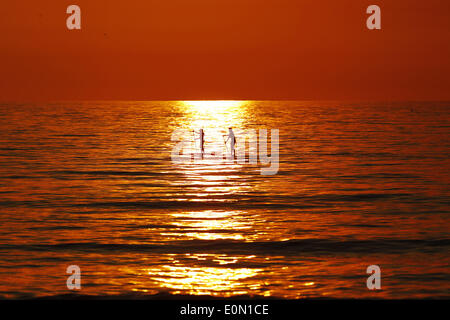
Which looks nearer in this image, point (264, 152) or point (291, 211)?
point (291, 211)

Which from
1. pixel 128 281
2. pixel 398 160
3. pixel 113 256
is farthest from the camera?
pixel 398 160

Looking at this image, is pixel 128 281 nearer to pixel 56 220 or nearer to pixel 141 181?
pixel 56 220

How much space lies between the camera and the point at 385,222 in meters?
→ 24.6

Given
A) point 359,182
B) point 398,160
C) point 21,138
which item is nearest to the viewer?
point 359,182

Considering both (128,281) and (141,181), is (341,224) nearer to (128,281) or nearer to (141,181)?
(128,281)

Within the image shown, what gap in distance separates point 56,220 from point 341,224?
409 inches

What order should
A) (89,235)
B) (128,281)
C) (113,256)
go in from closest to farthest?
(128,281) < (113,256) < (89,235)

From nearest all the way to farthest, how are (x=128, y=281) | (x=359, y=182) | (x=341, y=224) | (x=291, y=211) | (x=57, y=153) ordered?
(x=128, y=281)
(x=341, y=224)
(x=291, y=211)
(x=359, y=182)
(x=57, y=153)

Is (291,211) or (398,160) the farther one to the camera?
(398,160)
